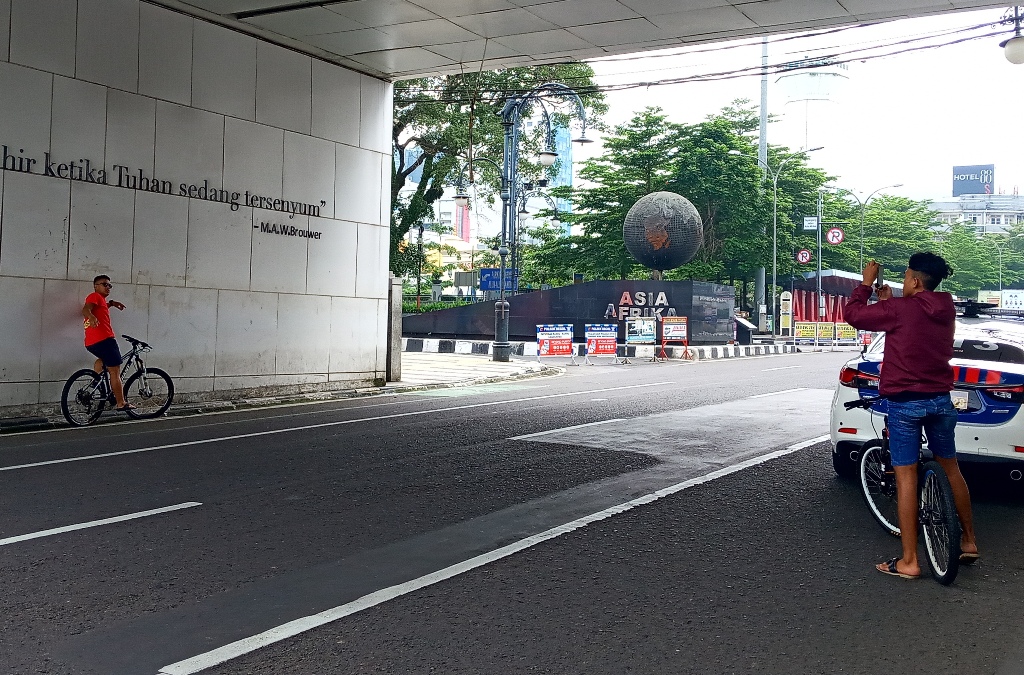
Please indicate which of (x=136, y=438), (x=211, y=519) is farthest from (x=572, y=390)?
(x=211, y=519)

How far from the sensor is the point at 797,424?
12.3 meters

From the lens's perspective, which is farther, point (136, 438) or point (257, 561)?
point (136, 438)

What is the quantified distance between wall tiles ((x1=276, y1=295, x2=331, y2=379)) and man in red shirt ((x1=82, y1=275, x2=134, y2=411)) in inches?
138

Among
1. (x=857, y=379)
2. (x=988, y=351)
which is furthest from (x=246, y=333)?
(x=988, y=351)

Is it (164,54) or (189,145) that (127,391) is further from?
(164,54)

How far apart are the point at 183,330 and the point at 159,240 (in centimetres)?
133

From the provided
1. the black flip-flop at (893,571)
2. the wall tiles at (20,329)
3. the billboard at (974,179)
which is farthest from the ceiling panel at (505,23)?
the billboard at (974,179)

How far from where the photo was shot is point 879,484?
635cm

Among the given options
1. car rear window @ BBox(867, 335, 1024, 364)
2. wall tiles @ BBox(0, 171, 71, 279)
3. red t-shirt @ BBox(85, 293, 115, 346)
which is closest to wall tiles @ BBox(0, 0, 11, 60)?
wall tiles @ BBox(0, 171, 71, 279)

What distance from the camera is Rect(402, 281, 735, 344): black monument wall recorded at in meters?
Result: 34.8

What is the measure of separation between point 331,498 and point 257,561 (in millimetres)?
1776

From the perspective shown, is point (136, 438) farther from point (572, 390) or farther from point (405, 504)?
point (572, 390)

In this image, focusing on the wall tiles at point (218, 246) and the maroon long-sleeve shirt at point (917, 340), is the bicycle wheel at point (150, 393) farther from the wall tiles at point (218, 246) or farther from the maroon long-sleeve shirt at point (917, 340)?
the maroon long-sleeve shirt at point (917, 340)

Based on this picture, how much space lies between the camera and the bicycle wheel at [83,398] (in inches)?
461
